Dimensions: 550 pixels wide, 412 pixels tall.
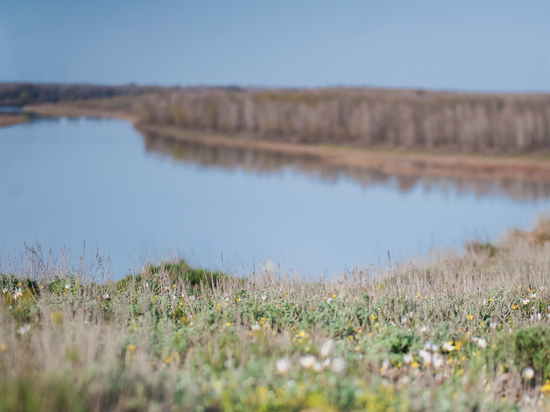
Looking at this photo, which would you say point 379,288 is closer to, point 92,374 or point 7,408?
point 92,374

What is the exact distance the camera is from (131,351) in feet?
13.1

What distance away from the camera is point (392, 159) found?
3725 cm

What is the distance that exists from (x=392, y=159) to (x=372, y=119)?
3.60 m

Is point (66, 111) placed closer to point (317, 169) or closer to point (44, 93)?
point (44, 93)

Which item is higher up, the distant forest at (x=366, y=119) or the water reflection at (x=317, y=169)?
→ the distant forest at (x=366, y=119)

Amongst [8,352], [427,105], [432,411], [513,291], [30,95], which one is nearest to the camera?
[432,411]

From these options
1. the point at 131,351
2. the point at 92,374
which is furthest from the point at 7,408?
the point at 131,351

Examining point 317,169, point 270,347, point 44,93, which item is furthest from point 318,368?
point 317,169

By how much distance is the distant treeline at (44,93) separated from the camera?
19984mm

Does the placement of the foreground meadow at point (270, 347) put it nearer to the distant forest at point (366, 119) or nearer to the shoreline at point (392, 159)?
the shoreline at point (392, 159)

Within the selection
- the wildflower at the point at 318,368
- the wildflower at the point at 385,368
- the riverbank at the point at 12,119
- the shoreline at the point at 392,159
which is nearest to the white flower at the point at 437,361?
the wildflower at the point at 385,368

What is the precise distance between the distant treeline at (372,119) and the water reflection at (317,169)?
201cm

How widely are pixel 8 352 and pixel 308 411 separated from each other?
2064 millimetres

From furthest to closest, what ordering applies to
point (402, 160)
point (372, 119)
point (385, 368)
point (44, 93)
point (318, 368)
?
point (372, 119) → point (402, 160) → point (44, 93) → point (385, 368) → point (318, 368)
